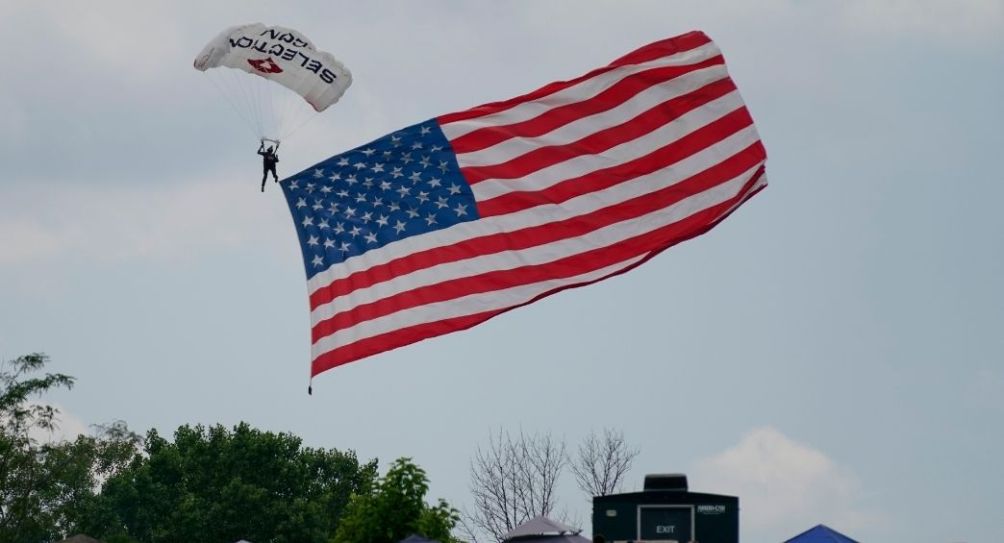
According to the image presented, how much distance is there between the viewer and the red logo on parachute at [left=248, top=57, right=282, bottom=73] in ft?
75.9

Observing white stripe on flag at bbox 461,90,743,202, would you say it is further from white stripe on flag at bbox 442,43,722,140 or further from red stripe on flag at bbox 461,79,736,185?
white stripe on flag at bbox 442,43,722,140

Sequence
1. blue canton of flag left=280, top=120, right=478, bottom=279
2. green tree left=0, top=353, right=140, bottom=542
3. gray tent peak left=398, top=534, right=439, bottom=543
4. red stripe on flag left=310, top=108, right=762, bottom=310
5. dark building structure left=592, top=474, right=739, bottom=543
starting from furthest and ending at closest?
green tree left=0, top=353, right=140, bottom=542, dark building structure left=592, top=474, right=739, bottom=543, gray tent peak left=398, top=534, right=439, bottom=543, blue canton of flag left=280, top=120, right=478, bottom=279, red stripe on flag left=310, top=108, right=762, bottom=310

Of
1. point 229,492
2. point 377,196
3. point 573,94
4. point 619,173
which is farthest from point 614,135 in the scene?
→ point 229,492

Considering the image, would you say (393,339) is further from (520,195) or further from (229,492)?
(229,492)

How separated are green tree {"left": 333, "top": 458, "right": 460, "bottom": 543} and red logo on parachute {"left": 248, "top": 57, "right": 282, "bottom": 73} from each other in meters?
7.02

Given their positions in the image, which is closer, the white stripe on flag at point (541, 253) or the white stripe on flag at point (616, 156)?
the white stripe on flag at point (541, 253)

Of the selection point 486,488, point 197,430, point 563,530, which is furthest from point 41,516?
point 563,530

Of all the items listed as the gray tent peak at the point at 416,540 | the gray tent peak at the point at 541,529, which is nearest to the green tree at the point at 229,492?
the gray tent peak at the point at 541,529

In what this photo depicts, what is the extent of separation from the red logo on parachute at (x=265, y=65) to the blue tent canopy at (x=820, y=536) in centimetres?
1011

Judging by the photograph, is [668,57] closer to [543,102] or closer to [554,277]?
[543,102]

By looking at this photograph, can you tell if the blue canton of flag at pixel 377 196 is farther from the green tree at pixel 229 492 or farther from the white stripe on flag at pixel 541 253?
the green tree at pixel 229 492

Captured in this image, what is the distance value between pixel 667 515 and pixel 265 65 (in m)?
8.91

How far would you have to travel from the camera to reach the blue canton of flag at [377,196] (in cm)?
2112

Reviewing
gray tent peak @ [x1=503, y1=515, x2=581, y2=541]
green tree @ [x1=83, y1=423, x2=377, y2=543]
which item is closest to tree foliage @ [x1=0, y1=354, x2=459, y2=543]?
green tree @ [x1=83, y1=423, x2=377, y2=543]
